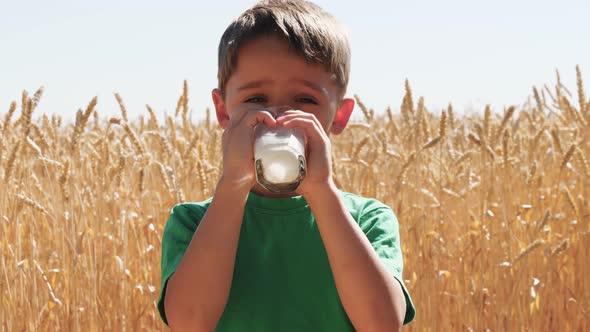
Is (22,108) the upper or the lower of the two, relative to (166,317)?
upper

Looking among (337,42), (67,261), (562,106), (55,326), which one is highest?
(562,106)

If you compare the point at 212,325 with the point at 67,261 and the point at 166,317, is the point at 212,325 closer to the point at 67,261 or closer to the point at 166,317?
the point at 166,317

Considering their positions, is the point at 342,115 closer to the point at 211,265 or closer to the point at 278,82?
the point at 278,82

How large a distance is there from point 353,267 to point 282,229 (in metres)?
0.15

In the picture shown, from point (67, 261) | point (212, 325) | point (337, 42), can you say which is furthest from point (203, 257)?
point (67, 261)

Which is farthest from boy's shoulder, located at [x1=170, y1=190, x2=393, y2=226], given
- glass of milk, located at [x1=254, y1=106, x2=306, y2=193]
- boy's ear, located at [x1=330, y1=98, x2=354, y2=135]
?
glass of milk, located at [x1=254, y1=106, x2=306, y2=193]

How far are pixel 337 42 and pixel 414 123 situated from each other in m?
0.95

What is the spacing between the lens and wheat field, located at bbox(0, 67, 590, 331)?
1942 millimetres

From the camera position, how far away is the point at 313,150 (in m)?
1.08

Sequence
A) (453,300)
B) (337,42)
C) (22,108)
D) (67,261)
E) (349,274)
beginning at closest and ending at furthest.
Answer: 1. (349,274)
2. (337,42)
3. (22,108)
4. (67,261)
5. (453,300)

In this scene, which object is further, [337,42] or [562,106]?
[562,106]

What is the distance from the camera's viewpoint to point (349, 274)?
1.09m

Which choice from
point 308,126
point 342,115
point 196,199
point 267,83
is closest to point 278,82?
point 267,83

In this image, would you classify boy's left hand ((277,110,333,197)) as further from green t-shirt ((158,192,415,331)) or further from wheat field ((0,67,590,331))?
wheat field ((0,67,590,331))
